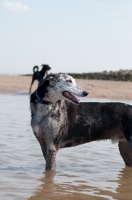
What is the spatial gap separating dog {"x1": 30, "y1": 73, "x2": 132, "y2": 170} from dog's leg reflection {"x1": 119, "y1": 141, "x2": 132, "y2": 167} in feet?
1.37

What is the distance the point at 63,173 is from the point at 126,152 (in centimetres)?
121

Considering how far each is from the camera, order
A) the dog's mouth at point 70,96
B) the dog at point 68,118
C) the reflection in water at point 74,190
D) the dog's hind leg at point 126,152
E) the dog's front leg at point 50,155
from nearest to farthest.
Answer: the reflection in water at point 74,190 → the dog's mouth at point 70,96 → the dog at point 68,118 → the dog's front leg at point 50,155 → the dog's hind leg at point 126,152

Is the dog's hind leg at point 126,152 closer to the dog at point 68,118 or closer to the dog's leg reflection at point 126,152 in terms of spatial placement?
the dog's leg reflection at point 126,152

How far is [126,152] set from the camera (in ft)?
26.5

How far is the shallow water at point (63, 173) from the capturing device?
627cm

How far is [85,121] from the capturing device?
7.49 m

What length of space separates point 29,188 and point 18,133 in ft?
14.3

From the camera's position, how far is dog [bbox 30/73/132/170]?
7.12m

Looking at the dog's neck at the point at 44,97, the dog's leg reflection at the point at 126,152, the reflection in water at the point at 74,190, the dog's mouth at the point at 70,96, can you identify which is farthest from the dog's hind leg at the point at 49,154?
the dog's leg reflection at the point at 126,152

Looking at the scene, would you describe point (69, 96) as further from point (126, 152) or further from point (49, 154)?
point (126, 152)

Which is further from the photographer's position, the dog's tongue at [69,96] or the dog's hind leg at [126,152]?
the dog's hind leg at [126,152]

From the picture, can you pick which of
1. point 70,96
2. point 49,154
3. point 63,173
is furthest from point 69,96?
point 63,173

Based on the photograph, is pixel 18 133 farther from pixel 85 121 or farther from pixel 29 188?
pixel 29 188

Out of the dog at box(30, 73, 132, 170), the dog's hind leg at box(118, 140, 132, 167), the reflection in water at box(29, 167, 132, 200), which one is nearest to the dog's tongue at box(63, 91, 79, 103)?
the dog at box(30, 73, 132, 170)
